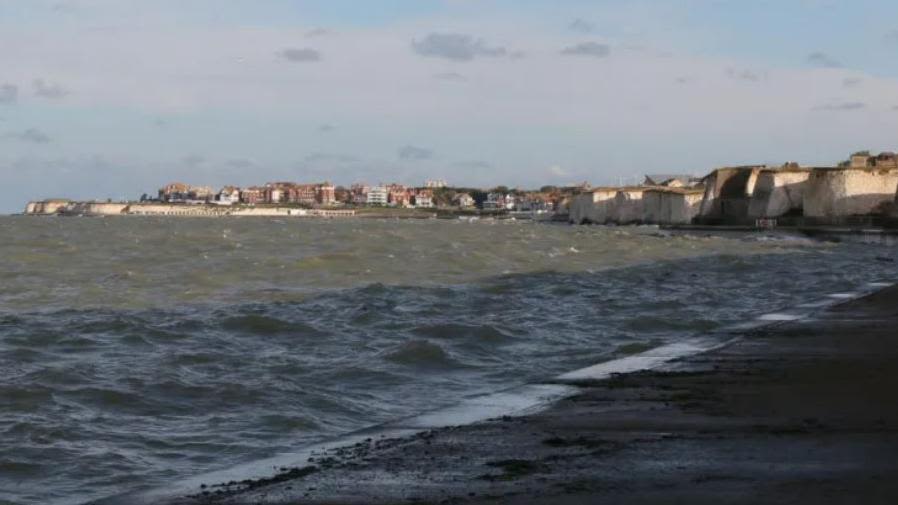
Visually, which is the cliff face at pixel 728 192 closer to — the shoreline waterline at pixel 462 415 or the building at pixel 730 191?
the building at pixel 730 191

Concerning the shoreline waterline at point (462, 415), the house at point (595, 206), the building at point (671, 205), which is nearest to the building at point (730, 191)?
the building at point (671, 205)

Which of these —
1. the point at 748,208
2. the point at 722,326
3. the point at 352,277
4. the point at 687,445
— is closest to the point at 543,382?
the point at 687,445

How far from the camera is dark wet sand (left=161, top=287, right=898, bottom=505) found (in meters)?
6.86

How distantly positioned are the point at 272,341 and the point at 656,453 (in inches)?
420

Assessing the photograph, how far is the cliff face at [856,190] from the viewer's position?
101 meters

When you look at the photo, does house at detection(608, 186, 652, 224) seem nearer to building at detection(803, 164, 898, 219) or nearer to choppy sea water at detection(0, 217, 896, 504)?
building at detection(803, 164, 898, 219)

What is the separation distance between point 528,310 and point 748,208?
101661 mm

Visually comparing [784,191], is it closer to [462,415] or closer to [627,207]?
[627,207]

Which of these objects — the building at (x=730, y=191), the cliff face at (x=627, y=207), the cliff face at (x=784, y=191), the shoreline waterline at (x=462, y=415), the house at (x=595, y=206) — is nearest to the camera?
the shoreline waterline at (x=462, y=415)

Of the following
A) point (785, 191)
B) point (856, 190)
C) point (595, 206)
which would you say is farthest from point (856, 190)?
point (595, 206)

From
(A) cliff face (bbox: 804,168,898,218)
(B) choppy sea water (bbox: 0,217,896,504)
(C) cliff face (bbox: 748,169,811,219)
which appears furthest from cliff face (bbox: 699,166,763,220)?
(B) choppy sea water (bbox: 0,217,896,504)

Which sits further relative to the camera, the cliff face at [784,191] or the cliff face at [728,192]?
the cliff face at [728,192]

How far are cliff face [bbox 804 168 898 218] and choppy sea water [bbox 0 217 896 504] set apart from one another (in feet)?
202

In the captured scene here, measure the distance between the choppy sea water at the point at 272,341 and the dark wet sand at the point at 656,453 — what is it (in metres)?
1.60
